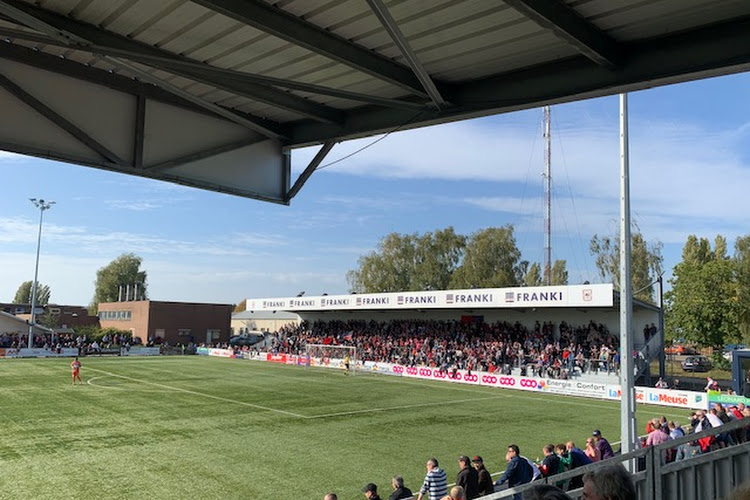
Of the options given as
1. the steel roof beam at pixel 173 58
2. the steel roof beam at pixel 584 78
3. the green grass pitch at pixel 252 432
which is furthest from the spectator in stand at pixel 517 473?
the steel roof beam at pixel 173 58

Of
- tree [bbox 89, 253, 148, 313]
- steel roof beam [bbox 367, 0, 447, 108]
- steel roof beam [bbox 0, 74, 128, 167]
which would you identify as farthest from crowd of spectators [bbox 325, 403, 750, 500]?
tree [bbox 89, 253, 148, 313]

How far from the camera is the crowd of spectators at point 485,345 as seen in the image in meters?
32.5

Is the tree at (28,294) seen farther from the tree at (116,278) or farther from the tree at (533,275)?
the tree at (533,275)

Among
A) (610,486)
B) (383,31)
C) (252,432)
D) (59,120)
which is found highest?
(383,31)

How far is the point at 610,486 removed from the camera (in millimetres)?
2977

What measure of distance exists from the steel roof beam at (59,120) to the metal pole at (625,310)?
31.2 feet

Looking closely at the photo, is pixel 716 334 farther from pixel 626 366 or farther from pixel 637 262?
pixel 626 366

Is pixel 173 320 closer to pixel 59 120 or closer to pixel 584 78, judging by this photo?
pixel 59 120

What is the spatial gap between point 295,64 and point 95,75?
166cm

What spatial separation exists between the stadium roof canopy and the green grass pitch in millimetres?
8546

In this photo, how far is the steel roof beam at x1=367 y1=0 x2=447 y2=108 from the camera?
3.85 meters

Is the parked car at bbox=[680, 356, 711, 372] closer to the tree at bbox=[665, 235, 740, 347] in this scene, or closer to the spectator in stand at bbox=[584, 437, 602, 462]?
the tree at bbox=[665, 235, 740, 347]

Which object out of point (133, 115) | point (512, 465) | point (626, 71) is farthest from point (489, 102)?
point (512, 465)

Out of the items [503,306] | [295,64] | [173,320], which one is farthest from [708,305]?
[173,320]
